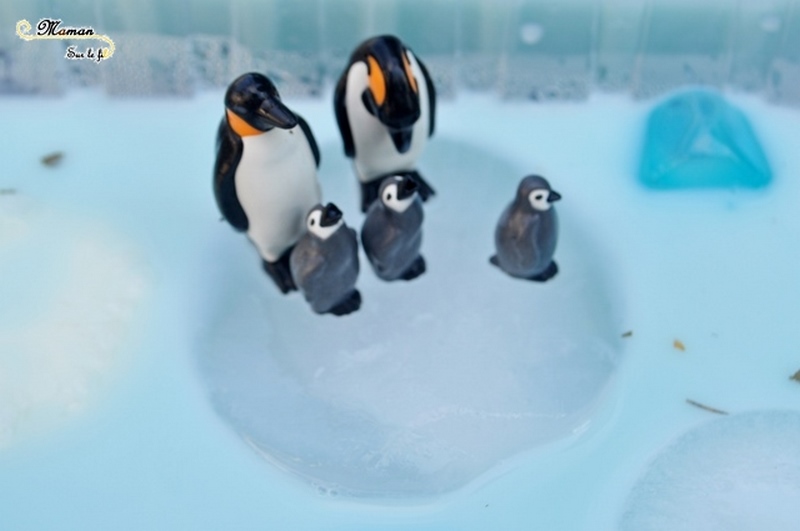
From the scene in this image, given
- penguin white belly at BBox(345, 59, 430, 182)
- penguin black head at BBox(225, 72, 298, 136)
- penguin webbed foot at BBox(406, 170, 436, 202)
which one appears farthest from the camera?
penguin webbed foot at BBox(406, 170, 436, 202)

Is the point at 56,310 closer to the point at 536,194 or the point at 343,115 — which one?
the point at 343,115

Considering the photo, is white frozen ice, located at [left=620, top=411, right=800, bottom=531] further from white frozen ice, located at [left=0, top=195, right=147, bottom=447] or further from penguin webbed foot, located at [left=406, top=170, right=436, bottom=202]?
white frozen ice, located at [left=0, top=195, right=147, bottom=447]

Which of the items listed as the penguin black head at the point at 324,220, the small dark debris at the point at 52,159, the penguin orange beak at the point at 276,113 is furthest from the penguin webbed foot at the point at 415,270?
the small dark debris at the point at 52,159

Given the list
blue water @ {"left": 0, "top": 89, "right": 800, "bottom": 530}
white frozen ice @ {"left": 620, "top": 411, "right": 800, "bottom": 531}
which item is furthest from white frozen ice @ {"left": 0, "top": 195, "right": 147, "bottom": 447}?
white frozen ice @ {"left": 620, "top": 411, "right": 800, "bottom": 531}

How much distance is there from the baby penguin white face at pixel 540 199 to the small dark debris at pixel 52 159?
1.64ft

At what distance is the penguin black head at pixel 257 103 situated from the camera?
76 cm

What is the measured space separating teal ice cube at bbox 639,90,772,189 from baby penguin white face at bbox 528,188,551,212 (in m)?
0.21

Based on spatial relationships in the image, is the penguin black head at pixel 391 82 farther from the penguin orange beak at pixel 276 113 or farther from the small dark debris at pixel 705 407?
the small dark debris at pixel 705 407

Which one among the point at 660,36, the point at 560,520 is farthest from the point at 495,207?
the point at 560,520

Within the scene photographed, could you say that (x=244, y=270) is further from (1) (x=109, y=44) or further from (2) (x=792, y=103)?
(2) (x=792, y=103)

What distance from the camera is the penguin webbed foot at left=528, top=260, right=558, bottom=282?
95 centimetres

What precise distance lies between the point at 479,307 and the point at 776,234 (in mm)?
303

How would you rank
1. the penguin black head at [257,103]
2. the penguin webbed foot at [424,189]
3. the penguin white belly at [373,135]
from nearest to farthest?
the penguin black head at [257,103] → the penguin white belly at [373,135] → the penguin webbed foot at [424,189]

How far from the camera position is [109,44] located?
1078 mm
